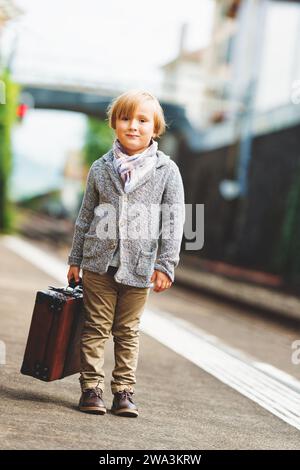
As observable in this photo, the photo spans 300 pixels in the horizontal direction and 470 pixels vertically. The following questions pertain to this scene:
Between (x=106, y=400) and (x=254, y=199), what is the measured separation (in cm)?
2734

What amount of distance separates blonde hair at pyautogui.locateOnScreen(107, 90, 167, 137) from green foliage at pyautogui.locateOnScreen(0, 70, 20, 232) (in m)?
26.9

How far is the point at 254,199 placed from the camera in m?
31.7

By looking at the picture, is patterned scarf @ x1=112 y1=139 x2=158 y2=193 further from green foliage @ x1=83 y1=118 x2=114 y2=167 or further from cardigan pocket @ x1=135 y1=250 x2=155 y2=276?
green foliage @ x1=83 y1=118 x2=114 y2=167

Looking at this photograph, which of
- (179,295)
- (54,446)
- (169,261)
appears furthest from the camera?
(179,295)

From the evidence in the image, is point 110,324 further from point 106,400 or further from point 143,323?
point 143,323

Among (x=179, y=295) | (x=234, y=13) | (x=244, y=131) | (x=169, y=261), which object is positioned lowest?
(x=179, y=295)

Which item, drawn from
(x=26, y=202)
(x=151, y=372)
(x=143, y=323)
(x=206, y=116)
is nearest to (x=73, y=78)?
(x=206, y=116)

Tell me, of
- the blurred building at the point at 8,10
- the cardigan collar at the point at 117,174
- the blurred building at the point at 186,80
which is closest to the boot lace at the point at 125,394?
the cardigan collar at the point at 117,174

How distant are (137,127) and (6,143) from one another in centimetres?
2780

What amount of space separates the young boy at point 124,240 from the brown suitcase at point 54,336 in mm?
80

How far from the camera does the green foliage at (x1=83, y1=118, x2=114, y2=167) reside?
79250mm

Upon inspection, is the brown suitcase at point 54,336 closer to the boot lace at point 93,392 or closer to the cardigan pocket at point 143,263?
the boot lace at point 93,392

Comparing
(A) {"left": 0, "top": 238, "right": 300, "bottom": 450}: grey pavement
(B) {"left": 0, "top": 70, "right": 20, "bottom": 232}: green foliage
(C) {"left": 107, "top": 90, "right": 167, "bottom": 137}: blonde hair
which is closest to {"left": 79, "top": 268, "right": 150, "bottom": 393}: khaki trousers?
(A) {"left": 0, "top": 238, "right": 300, "bottom": 450}: grey pavement

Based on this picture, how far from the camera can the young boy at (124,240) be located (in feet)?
14.3
